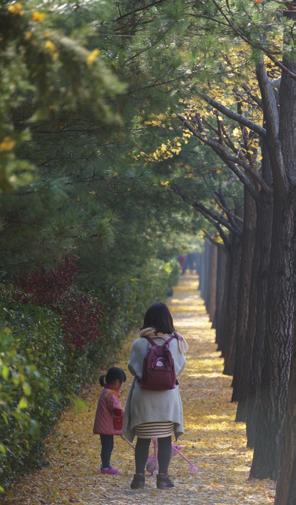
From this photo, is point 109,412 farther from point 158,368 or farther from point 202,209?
point 202,209

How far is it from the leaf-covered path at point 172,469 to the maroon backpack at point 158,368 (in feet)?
2.86

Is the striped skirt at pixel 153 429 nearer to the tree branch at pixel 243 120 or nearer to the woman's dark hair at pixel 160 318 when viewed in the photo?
the woman's dark hair at pixel 160 318

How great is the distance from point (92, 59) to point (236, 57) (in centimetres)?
940

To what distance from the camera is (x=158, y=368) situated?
9664mm

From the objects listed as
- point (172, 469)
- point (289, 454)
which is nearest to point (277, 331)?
point (172, 469)

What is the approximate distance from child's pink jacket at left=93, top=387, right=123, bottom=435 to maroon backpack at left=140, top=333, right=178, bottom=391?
4.06 feet

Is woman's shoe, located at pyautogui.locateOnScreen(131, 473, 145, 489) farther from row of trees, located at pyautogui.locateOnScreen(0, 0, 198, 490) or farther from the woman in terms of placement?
row of trees, located at pyautogui.locateOnScreen(0, 0, 198, 490)

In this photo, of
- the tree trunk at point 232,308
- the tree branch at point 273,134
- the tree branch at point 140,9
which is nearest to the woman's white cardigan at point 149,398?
the tree branch at point 273,134

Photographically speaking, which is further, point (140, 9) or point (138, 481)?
point (138, 481)

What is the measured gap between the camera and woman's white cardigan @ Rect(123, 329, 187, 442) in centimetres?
971

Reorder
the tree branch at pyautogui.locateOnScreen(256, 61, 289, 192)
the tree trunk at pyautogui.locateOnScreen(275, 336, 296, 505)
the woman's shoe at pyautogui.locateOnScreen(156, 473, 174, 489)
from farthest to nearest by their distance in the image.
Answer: the tree branch at pyautogui.locateOnScreen(256, 61, 289, 192), the woman's shoe at pyautogui.locateOnScreen(156, 473, 174, 489), the tree trunk at pyautogui.locateOnScreen(275, 336, 296, 505)

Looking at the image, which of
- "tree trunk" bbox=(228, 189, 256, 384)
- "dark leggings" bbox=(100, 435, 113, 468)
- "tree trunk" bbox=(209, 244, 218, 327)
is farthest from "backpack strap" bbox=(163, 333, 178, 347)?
"tree trunk" bbox=(209, 244, 218, 327)

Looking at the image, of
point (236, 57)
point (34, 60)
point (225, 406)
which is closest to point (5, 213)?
point (34, 60)

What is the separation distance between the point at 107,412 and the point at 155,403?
1324mm
